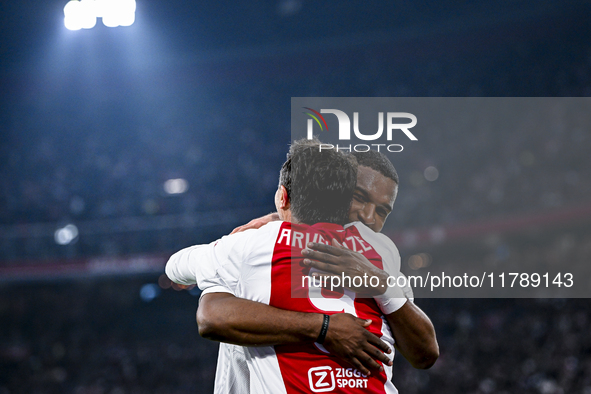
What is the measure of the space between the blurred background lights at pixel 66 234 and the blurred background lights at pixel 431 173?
8160 millimetres

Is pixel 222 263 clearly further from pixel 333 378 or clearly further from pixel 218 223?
pixel 218 223

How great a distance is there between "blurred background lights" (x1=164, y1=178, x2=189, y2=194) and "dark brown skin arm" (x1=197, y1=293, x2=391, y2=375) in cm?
1253

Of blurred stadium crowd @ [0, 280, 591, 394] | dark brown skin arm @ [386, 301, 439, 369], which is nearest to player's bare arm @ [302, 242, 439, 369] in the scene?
dark brown skin arm @ [386, 301, 439, 369]

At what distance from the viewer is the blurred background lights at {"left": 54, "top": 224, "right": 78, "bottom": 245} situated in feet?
40.3

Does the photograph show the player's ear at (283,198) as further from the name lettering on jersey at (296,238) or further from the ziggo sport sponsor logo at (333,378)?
the ziggo sport sponsor logo at (333,378)

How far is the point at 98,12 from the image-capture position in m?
13.5

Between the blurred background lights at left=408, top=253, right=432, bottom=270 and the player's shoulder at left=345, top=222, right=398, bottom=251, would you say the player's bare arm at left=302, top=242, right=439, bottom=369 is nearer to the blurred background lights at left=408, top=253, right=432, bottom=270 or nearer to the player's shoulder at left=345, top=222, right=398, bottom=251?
the player's shoulder at left=345, top=222, right=398, bottom=251

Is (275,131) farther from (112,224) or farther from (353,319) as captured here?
(353,319)

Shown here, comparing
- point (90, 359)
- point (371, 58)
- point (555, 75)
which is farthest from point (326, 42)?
→ point (90, 359)

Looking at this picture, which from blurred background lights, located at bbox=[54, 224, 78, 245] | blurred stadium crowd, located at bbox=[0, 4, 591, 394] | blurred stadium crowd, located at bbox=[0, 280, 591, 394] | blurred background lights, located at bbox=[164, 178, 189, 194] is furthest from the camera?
blurred background lights, located at bbox=[164, 178, 189, 194]

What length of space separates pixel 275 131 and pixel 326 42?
150 inches

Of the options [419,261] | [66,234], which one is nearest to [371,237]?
[419,261]

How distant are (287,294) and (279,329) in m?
0.12

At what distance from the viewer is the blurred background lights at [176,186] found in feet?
45.9
